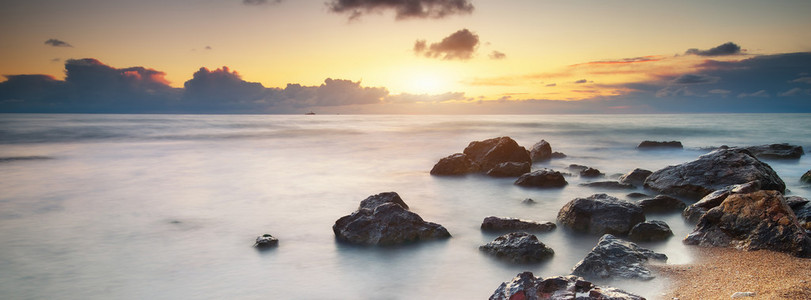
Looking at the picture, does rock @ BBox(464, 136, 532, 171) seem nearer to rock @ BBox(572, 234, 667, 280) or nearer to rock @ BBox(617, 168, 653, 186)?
rock @ BBox(617, 168, 653, 186)

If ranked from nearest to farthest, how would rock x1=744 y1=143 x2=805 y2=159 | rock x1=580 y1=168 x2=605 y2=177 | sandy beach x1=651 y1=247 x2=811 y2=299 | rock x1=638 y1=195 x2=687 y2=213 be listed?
sandy beach x1=651 y1=247 x2=811 y2=299 → rock x1=638 y1=195 x2=687 y2=213 → rock x1=580 y1=168 x2=605 y2=177 → rock x1=744 y1=143 x2=805 y2=159

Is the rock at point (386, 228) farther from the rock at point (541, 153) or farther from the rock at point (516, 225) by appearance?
the rock at point (541, 153)

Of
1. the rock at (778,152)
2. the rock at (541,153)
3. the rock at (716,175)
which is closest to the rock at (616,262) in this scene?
the rock at (716,175)

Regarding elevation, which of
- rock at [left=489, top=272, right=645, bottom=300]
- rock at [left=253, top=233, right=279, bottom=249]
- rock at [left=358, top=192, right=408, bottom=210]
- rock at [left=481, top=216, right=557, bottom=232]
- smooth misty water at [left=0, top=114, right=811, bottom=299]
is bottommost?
smooth misty water at [left=0, top=114, right=811, bottom=299]

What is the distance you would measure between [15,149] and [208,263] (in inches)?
1246

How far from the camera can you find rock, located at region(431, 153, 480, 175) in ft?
55.7

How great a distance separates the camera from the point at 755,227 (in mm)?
6688

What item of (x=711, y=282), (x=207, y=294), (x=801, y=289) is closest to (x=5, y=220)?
(x=207, y=294)

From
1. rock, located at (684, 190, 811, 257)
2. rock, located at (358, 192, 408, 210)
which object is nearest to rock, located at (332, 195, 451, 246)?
rock, located at (358, 192, 408, 210)

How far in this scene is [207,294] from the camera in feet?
21.7

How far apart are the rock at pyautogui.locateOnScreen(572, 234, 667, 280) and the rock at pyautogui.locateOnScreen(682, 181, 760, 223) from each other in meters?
2.93

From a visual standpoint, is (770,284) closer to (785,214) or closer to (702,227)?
(785,214)

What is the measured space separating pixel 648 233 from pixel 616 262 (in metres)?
2.02

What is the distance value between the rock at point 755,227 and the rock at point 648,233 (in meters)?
0.44
